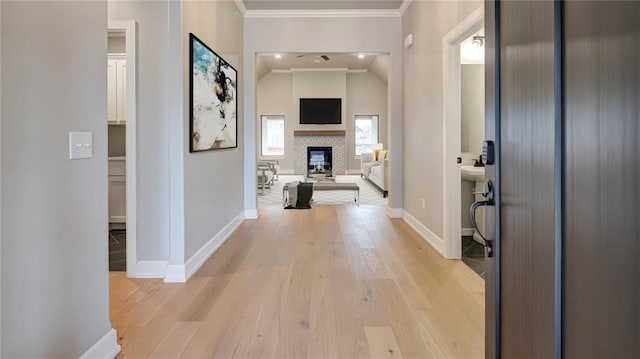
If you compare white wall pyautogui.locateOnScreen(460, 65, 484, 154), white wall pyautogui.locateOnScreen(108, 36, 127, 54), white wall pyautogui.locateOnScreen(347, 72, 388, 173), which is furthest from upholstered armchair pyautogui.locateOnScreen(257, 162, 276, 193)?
white wall pyautogui.locateOnScreen(460, 65, 484, 154)

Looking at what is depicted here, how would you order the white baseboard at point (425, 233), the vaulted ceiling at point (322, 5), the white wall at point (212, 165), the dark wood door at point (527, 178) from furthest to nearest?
the vaulted ceiling at point (322, 5)
the white baseboard at point (425, 233)
the white wall at point (212, 165)
the dark wood door at point (527, 178)

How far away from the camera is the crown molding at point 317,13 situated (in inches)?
218

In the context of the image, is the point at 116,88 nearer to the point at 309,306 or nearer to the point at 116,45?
the point at 116,45

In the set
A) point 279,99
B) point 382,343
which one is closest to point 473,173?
point 382,343

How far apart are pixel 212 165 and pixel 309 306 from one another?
1900 mm

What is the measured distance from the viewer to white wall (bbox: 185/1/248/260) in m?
3.18

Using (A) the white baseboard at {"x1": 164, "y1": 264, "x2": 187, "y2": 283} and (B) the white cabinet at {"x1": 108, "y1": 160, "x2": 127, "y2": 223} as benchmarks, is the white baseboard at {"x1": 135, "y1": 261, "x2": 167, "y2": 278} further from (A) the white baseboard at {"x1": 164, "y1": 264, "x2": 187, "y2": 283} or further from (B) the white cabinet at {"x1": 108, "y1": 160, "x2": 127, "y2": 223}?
(B) the white cabinet at {"x1": 108, "y1": 160, "x2": 127, "y2": 223}

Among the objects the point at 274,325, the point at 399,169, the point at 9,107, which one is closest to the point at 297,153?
the point at 399,169

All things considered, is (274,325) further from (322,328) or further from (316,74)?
(316,74)

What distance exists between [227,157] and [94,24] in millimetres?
2811

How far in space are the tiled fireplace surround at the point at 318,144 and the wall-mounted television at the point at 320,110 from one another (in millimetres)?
396

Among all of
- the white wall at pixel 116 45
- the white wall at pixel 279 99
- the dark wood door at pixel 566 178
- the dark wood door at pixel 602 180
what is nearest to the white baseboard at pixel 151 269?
the dark wood door at pixel 566 178

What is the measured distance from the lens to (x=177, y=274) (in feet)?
10.1

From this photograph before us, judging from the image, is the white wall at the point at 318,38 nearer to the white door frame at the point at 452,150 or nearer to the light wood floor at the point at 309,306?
the white door frame at the point at 452,150
